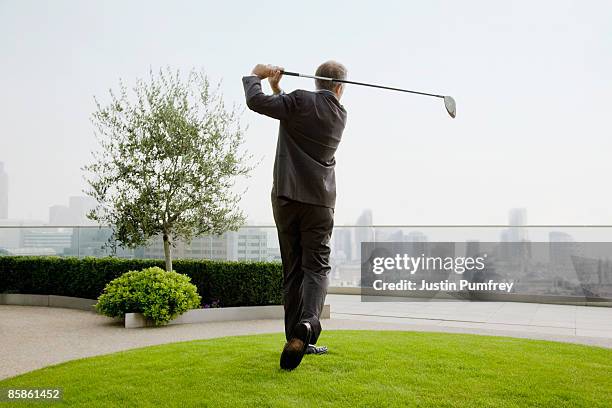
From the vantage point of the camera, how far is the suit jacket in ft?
10.9

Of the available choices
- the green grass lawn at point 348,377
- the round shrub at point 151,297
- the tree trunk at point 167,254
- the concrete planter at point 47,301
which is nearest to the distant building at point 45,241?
the concrete planter at point 47,301

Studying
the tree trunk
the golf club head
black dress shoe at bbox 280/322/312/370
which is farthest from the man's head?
the tree trunk

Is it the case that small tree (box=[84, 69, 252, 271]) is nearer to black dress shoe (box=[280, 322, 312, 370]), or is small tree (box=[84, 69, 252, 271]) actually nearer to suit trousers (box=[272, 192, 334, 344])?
suit trousers (box=[272, 192, 334, 344])

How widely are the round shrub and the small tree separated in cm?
79

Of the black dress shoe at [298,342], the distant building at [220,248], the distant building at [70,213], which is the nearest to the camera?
the black dress shoe at [298,342]

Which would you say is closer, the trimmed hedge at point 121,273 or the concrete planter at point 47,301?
the trimmed hedge at point 121,273

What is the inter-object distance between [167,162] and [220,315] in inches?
76.7

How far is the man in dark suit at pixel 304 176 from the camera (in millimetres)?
3328

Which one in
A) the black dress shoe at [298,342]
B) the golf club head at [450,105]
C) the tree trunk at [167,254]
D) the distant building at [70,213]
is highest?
the golf club head at [450,105]

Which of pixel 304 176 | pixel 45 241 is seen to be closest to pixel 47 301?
pixel 45 241

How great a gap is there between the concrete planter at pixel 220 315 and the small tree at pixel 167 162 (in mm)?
992

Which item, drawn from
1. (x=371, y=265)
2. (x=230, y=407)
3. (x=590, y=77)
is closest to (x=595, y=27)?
(x=590, y=77)

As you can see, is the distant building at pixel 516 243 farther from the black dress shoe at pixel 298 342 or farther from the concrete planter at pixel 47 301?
the black dress shoe at pixel 298 342

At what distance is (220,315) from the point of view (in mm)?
6684
